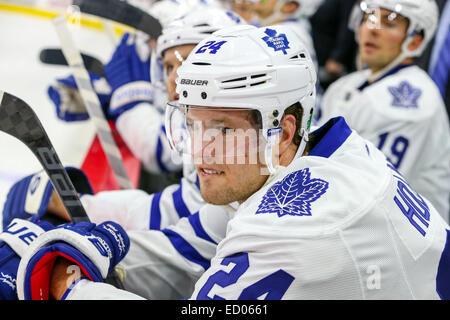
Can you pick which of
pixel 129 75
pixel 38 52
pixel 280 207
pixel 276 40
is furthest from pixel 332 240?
pixel 38 52

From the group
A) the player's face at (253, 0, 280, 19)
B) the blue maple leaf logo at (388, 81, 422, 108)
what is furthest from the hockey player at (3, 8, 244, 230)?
the player's face at (253, 0, 280, 19)

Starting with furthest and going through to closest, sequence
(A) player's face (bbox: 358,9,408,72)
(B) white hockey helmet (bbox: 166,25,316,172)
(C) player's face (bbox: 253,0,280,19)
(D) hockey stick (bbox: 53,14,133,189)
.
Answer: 1. (C) player's face (bbox: 253,0,280,19)
2. (A) player's face (bbox: 358,9,408,72)
3. (D) hockey stick (bbox: 53,14,133,189)
4. (B) white hockey helmet (bbox: 166,25,316,172)

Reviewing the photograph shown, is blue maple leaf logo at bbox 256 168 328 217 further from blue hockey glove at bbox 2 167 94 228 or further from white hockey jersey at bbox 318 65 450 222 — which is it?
white hockey jersey at bbox 318 65 450 222

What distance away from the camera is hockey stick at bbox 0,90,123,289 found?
3.97 feet

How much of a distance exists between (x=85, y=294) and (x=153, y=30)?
4.50ft

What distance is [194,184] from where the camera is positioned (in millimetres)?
1789

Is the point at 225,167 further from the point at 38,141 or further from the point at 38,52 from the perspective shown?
the point at 38,52

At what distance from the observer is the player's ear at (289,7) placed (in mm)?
3342

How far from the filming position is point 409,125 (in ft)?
7.82

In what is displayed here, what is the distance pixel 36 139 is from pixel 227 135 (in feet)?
1.39

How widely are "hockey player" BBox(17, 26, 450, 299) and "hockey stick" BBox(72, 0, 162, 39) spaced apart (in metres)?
0.91

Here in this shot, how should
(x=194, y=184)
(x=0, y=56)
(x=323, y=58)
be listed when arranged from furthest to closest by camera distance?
(x=0, y=56) → (x=323, y=58) → (x=194, y=184)

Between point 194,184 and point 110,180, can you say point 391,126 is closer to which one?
point 194,184
